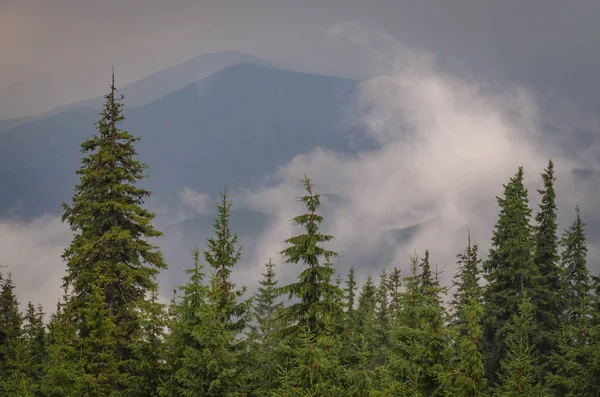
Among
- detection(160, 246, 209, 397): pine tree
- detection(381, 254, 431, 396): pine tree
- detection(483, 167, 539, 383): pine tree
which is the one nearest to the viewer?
detection(381, 254, 431, 396): pine tree

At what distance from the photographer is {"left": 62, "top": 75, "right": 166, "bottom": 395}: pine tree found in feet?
73.6

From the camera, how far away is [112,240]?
903 inches

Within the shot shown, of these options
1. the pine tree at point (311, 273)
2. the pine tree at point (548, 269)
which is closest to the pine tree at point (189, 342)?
the pine tree at point (311, 273)

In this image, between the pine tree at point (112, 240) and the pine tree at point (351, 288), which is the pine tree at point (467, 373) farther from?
the pine tree at point (351, 288)

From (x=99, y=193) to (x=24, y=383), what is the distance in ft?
29.6

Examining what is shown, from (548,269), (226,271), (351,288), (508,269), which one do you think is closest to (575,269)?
(548,269)

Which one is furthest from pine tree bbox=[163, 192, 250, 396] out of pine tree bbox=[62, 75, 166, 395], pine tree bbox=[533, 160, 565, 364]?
pine tree bbox=[533, 160, 565, 364]

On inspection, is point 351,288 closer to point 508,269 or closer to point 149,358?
point 508,269

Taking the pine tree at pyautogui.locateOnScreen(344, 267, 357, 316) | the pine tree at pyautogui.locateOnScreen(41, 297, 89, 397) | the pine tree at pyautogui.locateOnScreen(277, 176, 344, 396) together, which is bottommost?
the pine tree at pyautogui.locateOnScreen(41, 297, 89, 397)

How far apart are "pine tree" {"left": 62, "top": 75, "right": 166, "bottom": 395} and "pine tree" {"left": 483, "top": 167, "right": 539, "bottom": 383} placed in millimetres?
23953

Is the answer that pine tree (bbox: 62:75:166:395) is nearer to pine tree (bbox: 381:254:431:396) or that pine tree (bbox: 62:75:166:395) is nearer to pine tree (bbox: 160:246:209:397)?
pine tree (bbox: 160:246:209:397)

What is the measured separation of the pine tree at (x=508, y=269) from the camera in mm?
33469

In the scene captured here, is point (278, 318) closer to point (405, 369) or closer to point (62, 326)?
point (405, 369)

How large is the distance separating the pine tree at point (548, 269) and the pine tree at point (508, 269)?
1.36m
